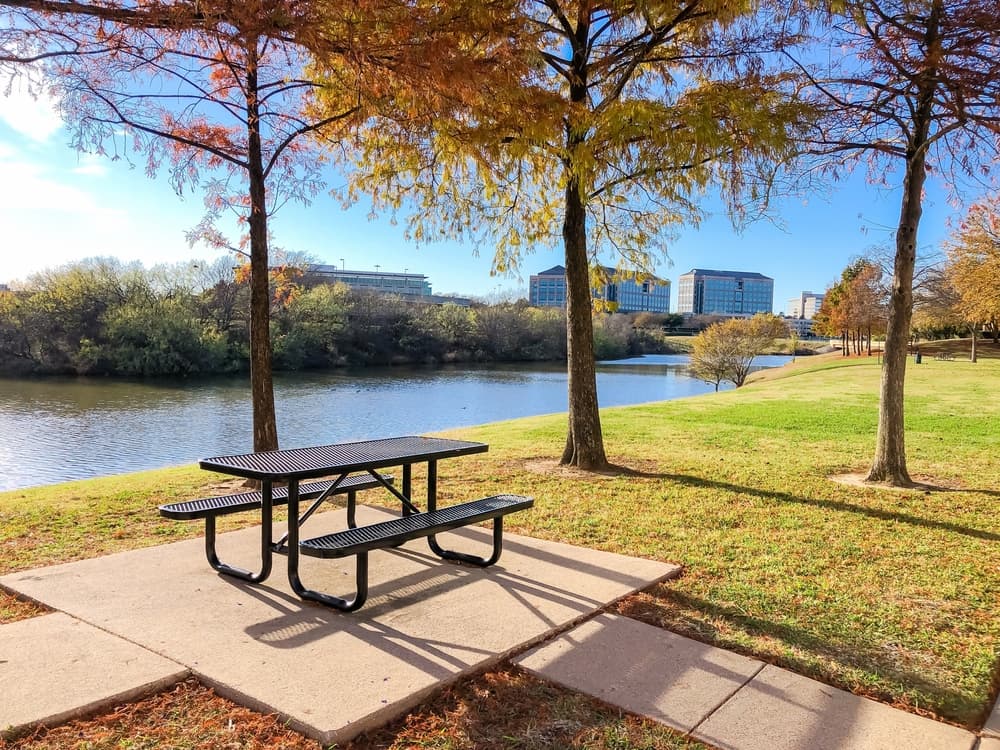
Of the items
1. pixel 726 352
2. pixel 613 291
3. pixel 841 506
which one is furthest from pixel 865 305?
pixel 841 506

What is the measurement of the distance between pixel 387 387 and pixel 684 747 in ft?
112

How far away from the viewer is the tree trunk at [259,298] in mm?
7152

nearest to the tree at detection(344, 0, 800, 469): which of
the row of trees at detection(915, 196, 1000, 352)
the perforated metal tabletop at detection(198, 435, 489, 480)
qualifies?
the perforated metal tabletop at detection(198, 435, 489, 480)

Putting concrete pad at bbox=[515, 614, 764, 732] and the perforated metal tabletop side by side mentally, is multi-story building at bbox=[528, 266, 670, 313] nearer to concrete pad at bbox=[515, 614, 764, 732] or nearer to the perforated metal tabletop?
the perforated metal tabletop

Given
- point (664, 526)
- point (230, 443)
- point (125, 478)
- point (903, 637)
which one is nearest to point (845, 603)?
point (903, 637)

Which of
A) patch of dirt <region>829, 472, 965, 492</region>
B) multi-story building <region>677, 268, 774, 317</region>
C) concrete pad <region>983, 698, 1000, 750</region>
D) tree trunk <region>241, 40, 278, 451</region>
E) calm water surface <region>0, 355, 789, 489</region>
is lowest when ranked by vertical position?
calm water surface <region>0, 355, 789, 489</region>

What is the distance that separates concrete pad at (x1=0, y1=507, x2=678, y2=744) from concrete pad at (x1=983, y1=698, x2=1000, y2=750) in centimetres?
171

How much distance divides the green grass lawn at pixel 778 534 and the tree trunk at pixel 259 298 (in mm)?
971

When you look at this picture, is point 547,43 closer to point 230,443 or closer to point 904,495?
point 904,495

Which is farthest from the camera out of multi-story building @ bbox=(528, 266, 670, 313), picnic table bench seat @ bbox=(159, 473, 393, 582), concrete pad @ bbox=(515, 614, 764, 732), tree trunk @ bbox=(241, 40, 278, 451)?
multi-story building @ bbox=(528, 266, 670, 313)

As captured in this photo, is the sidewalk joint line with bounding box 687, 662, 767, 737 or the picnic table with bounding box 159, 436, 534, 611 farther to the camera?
the picnic table with bounding box 159, 436, 534, 611

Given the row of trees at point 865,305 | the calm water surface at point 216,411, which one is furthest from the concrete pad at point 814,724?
the row of trees at point 865,305

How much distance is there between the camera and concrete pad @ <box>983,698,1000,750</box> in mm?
2605

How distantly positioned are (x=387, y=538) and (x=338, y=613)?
1.65ft
